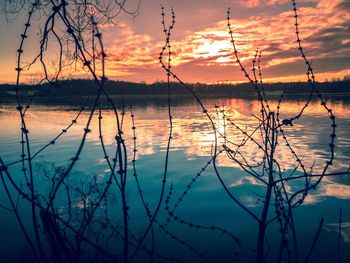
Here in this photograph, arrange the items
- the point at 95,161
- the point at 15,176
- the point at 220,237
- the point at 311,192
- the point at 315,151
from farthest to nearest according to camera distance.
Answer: the point at 315,151, the point at 95,161, the point at 15,176, the point at 311,192, the point at 220,237

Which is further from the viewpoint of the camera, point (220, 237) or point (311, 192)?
point (311, 192)

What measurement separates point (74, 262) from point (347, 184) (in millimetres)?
9623

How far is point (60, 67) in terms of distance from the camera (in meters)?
2.41

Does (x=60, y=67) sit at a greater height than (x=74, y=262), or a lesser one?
greater

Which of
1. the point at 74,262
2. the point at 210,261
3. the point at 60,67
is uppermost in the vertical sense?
the point at 60,67

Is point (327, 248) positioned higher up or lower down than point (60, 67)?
lower down

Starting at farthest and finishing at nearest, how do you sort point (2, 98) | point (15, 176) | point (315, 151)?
point (2, 98)
point (315, 151)
point (15, 176)

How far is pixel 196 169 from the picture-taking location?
450 inches

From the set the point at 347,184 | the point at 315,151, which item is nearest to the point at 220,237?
the point at 347,184

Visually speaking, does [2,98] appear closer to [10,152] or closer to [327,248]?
[10,152]

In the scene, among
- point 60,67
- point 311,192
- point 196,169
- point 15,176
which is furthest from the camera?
point 196,169

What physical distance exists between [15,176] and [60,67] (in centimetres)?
957

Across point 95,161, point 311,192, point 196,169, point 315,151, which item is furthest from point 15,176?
point 315,151

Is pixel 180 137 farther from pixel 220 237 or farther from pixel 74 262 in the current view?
pixel 74 262
